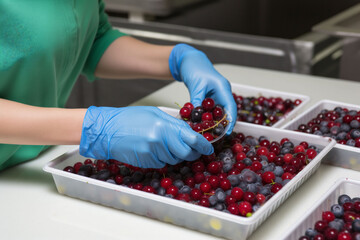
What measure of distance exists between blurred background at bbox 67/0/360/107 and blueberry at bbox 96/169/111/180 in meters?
1.44

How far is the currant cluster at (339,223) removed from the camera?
94 cm

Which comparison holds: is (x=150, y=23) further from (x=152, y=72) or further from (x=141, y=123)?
(x=141, y=123)

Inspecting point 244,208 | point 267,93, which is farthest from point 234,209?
point 267,93

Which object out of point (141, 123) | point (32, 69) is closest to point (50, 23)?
point (32, 69)

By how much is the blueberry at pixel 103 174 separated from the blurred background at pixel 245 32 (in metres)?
1.44

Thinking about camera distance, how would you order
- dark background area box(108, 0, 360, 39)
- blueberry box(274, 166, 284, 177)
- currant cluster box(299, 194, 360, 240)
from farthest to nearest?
dark background area box(108, 0, 360, 39)
blueberry box(274, 166, 284, 177)
currant cluster box(299, 194, 360, 240)

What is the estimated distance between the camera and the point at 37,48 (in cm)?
129

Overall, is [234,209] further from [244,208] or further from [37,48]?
[37,48]

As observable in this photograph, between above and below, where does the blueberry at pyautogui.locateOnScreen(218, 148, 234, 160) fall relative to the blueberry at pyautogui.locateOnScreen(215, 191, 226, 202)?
below

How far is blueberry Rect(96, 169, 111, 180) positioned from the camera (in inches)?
46.0

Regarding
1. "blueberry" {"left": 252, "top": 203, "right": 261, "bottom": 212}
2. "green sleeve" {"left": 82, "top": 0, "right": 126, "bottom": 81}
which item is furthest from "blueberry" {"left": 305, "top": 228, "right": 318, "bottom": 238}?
"green sleeve" {"left": 82, "top": 0, "right": 126, "bottom": 81}

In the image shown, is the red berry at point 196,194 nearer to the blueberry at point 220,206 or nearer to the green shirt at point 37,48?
the blueberry at point 220,206

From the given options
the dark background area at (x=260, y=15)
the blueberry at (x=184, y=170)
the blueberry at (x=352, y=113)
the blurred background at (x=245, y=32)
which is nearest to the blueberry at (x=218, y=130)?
the blueberry at (x=184, y=170)

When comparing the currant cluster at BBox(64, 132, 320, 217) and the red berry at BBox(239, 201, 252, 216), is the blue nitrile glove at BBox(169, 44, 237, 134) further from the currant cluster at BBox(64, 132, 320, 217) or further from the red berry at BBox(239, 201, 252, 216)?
the red berry at BBox(239, 201, 252, 216)
